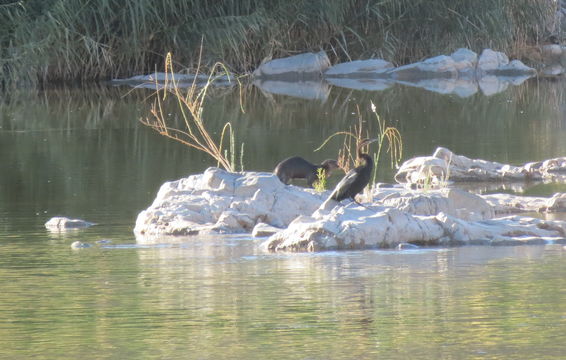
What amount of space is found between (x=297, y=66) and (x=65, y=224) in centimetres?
2474

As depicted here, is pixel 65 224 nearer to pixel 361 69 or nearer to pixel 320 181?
pixel 320 181

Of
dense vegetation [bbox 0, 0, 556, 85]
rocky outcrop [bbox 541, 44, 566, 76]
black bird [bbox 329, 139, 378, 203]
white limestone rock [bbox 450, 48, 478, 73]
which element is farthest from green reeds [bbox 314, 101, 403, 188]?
rocky outcrop [bbox 541, 44, 566, 76]

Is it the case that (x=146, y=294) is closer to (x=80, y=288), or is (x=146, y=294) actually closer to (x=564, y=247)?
(x=80, y=288)

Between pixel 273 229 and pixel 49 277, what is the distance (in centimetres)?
201

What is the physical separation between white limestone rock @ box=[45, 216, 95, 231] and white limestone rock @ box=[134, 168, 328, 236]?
58 centimetres

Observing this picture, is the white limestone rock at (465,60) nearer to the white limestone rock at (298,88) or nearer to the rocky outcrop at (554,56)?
the white limestone rock at (298,88)

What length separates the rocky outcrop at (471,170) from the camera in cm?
1322

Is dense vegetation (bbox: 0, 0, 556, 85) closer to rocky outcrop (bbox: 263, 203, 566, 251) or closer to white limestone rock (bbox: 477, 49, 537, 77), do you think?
white limestone rock (bbox: 477, 49, 537, 77)

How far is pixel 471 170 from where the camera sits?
44.3 ft

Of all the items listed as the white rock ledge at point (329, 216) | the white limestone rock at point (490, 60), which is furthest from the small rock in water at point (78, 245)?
the white limestone rock at point (490, 60)

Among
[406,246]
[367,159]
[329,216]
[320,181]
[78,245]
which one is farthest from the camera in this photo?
[320,181]

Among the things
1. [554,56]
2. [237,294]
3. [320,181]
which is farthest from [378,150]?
[554,56]

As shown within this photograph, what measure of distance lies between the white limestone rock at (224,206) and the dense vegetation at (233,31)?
19.8 meters

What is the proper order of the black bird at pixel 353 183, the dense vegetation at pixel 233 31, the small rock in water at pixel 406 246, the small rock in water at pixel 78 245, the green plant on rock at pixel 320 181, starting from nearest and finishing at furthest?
the small rock in water at pixel 406 246
the small rock in water at pixel 78 245
the black bird at pixel 353 183
the green plant on rock at pixel 320 181
the dense vegetation at pixel 233 31
